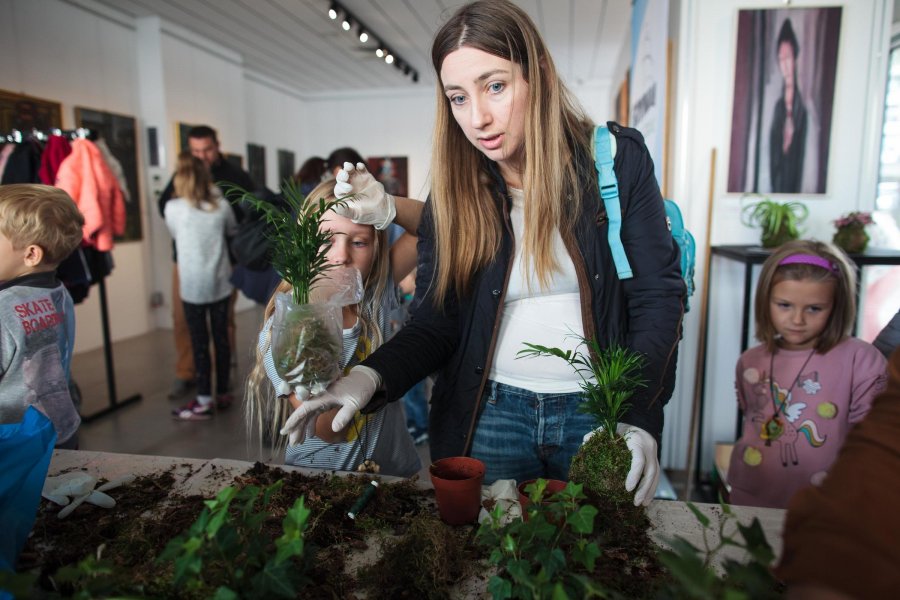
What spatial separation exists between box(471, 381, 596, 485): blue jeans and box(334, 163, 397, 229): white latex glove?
48 cm

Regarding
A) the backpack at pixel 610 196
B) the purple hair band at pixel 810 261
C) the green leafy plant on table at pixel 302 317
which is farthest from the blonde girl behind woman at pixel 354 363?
the purple hair band at pixel 810 261

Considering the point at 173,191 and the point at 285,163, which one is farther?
the point at 285,163

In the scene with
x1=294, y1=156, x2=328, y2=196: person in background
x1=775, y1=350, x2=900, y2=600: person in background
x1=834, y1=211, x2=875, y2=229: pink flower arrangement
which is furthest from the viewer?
x1=294, y1=156, x2=328, y2=196: person in background

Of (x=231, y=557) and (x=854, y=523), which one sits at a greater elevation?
(x=854, y=523)

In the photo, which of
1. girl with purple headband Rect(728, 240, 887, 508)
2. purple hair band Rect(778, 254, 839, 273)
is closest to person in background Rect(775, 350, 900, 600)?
girl with purple headband Rect(728, 240, 887, 508)

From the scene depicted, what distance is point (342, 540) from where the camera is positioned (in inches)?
37.5

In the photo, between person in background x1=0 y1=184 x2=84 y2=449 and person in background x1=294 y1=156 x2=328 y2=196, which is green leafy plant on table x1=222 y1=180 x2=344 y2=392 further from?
person in background x1=294 y1=156 x2=328 y2=196

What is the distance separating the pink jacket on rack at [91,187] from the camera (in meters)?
3.31

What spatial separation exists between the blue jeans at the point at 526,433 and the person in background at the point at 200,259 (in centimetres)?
284

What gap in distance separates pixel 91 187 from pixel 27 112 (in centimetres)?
194

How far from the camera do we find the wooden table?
0.99 metres

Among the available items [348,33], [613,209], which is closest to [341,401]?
[613,209]

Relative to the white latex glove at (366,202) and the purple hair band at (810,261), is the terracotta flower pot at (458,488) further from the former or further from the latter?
the purple hair band at (810,261)

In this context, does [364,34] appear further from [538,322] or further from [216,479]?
[216,479]
